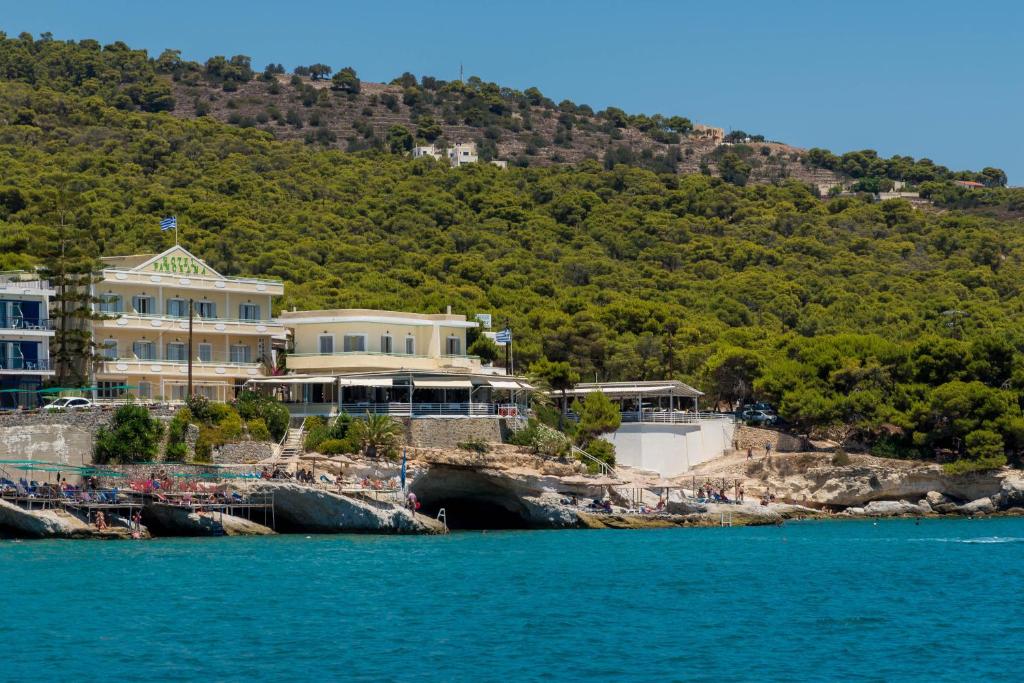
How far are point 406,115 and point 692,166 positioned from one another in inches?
1222

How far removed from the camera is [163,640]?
30.7m

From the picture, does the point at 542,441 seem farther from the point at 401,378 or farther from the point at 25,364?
the point at 25,364

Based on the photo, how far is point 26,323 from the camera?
2188 inches

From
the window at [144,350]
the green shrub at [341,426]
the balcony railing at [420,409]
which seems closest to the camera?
the green shrub at [341,426]

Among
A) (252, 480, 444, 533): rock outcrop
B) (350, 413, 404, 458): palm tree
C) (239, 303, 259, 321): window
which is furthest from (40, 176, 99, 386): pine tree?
(252, 480, 444, 533): rock outcrop

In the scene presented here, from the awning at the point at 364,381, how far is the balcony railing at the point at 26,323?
1132 centimetres

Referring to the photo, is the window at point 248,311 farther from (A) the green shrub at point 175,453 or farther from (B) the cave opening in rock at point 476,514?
(B) the cave opening in rock at point 476,514

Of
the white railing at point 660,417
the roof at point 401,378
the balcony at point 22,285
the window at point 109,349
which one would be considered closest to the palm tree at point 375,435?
the roof at point 401,378

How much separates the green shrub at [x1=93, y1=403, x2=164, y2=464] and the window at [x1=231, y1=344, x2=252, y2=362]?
34.6ft

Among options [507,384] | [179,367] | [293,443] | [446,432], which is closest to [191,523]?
[293,443]

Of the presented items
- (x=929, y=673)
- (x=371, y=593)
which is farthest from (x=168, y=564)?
(x=929, y=673)

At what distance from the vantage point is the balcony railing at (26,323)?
181 feet

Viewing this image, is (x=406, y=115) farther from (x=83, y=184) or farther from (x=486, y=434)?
(x=486, y=434)

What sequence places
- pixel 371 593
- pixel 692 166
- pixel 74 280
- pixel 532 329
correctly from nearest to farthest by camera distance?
pixel 371 593, pixel 74 280, pixel 532 329, pixel 692 166
